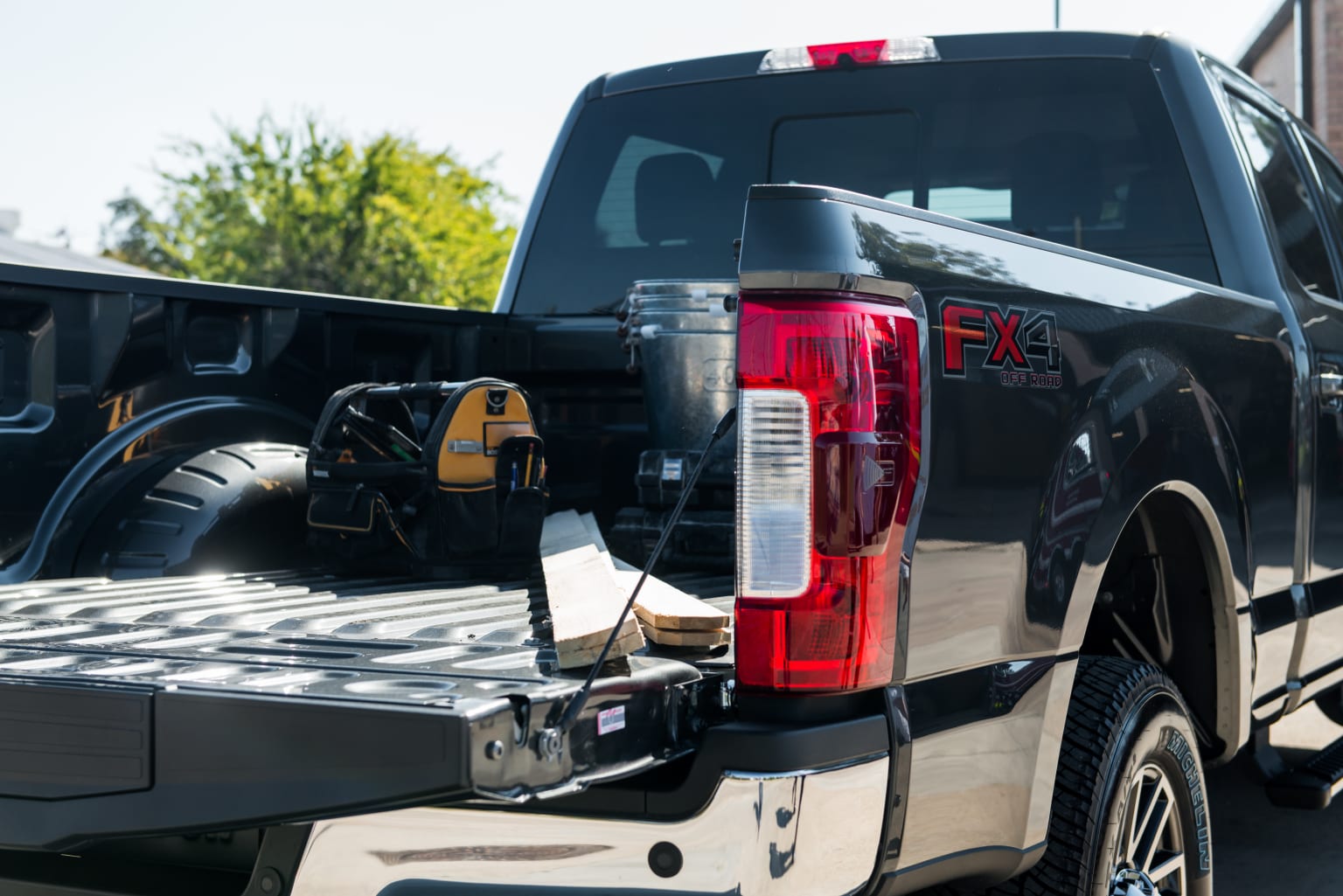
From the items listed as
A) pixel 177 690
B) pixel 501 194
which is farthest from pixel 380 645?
pixel 501 194

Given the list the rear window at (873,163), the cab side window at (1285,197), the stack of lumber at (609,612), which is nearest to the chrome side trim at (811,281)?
the stack of lumber at (609,612)

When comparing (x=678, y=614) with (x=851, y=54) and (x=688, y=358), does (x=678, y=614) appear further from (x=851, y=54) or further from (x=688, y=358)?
(x=851, y=54)

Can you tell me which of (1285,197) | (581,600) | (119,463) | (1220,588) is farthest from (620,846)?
(1285,197)

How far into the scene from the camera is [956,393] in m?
2.07

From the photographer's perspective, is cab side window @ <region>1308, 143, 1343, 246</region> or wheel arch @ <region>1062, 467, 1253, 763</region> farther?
cab side window @ <region>1308, 143, 1343, 246</region>

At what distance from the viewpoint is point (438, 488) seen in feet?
9.51

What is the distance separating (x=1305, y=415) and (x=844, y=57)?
1.49m

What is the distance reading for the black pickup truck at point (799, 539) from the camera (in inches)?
72.6

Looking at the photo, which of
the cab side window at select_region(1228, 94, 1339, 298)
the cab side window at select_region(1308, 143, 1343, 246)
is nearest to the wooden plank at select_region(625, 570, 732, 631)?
the cab side window at select_region(1228, 94, 1339, 298)

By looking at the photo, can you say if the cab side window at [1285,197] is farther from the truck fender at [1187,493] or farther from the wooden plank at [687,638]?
the wooden plank at [687,638]

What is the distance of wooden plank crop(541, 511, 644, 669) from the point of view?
190 centimetres

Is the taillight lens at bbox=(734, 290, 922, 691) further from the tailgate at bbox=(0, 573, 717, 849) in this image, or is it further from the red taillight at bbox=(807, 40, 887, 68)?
the red taillight at bbox=(807, 40, 887, 68)

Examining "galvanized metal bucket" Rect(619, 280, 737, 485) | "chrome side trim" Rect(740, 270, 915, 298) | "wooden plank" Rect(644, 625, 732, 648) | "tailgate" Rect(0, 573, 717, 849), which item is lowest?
"tailgate" Rect(0, 573, 717, 849)

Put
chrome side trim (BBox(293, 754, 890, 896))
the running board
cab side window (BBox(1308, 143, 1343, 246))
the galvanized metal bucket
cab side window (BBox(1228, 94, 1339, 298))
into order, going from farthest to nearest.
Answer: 1. cab side window (BBox(1308, 143, 1343, 246))
2. cab side window (BBox(1228, 94, 1339, 298))
3. the running board
4. the galvanized metal bucket
5. chrome side trim (BBox(293, 754, 890, 896))
